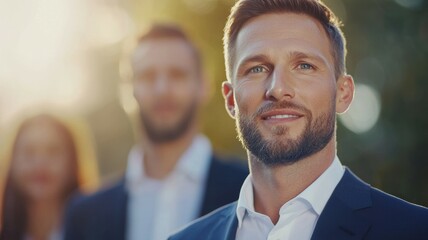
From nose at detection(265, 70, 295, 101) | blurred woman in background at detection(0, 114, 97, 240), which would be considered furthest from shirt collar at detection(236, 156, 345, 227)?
blurred woman in background at detection(0, 114, 97, 240)

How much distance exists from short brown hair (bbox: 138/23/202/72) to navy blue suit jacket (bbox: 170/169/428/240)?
12.1 ft

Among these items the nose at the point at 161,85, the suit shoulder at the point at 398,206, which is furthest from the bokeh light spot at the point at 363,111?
the suit shoulder at the point at 398,206

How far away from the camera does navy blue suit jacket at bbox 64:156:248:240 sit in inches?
270

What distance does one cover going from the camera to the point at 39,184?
8.72 metres

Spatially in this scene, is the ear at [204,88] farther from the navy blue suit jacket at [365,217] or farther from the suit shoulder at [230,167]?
the navy blue suit jacket at [365,217]

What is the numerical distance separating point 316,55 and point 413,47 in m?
7.74

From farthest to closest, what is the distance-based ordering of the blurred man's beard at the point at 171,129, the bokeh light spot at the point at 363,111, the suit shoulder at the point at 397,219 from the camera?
the bokeh light spot at the point at 363,111
the blurred man's beard at the point at 171,129
the suit shoulder at the point at 397,219

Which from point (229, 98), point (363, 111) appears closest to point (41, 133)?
point (363, 111)

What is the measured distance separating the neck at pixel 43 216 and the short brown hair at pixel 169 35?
6.78ft

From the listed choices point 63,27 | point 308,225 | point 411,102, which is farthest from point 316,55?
point 63,27

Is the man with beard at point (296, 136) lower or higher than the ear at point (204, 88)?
higher

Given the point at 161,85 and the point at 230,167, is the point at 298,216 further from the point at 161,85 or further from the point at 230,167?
the point at 161,85

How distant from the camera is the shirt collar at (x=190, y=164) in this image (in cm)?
714

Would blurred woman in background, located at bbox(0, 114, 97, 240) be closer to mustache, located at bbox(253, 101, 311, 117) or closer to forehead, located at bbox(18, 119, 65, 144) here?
forehead, located at bbox(18, 119, 65, 144)
